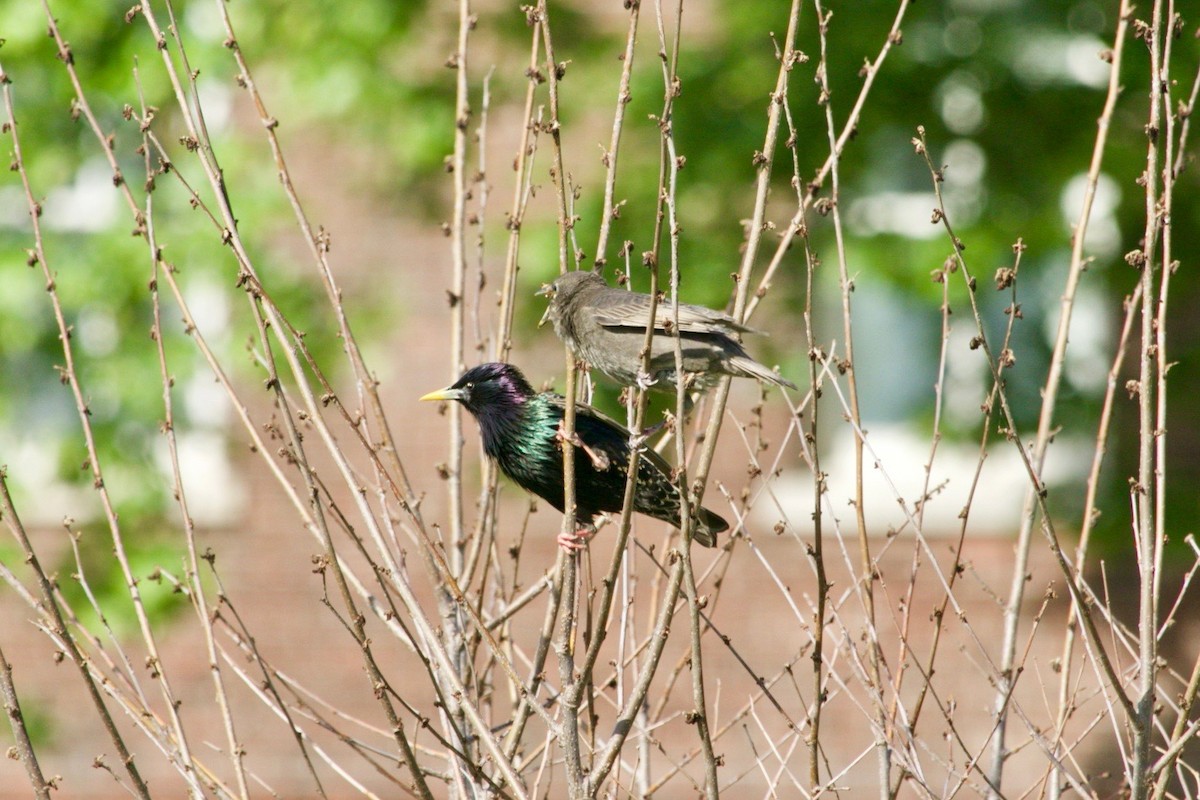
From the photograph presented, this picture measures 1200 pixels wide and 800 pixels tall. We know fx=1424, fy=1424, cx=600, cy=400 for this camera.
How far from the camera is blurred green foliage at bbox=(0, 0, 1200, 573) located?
6.79 m

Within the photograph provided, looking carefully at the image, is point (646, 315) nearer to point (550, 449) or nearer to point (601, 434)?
point (601, 434)

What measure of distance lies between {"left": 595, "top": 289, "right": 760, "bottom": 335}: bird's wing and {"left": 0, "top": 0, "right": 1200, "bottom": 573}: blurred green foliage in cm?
223

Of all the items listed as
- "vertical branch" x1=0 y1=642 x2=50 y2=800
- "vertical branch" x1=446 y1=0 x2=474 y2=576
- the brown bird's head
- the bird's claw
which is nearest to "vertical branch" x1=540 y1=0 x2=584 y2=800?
the bird's claw

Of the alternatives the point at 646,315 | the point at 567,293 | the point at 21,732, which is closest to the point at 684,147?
the point at 567,293

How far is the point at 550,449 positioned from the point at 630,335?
1.45ft

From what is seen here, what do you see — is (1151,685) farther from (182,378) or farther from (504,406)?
(182,378)

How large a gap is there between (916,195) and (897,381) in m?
1.54

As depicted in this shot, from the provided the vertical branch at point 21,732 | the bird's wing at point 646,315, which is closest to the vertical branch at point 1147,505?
the bird's wing at point 646,315

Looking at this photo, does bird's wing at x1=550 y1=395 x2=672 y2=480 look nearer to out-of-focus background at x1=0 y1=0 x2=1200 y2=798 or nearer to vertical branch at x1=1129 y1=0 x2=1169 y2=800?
vertical branch at x1=1129 y1=0 x2=1169 y2=800

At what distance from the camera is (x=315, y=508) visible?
277cm

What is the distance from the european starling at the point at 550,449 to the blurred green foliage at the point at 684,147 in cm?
239

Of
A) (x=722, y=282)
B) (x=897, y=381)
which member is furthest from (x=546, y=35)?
(x=897, y=381)

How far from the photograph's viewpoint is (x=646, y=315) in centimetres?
405

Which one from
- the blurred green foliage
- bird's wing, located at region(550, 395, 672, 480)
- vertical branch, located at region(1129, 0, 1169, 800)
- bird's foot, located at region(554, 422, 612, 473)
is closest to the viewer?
vertical branch, located at region(1129, 0, 1169, 800)
